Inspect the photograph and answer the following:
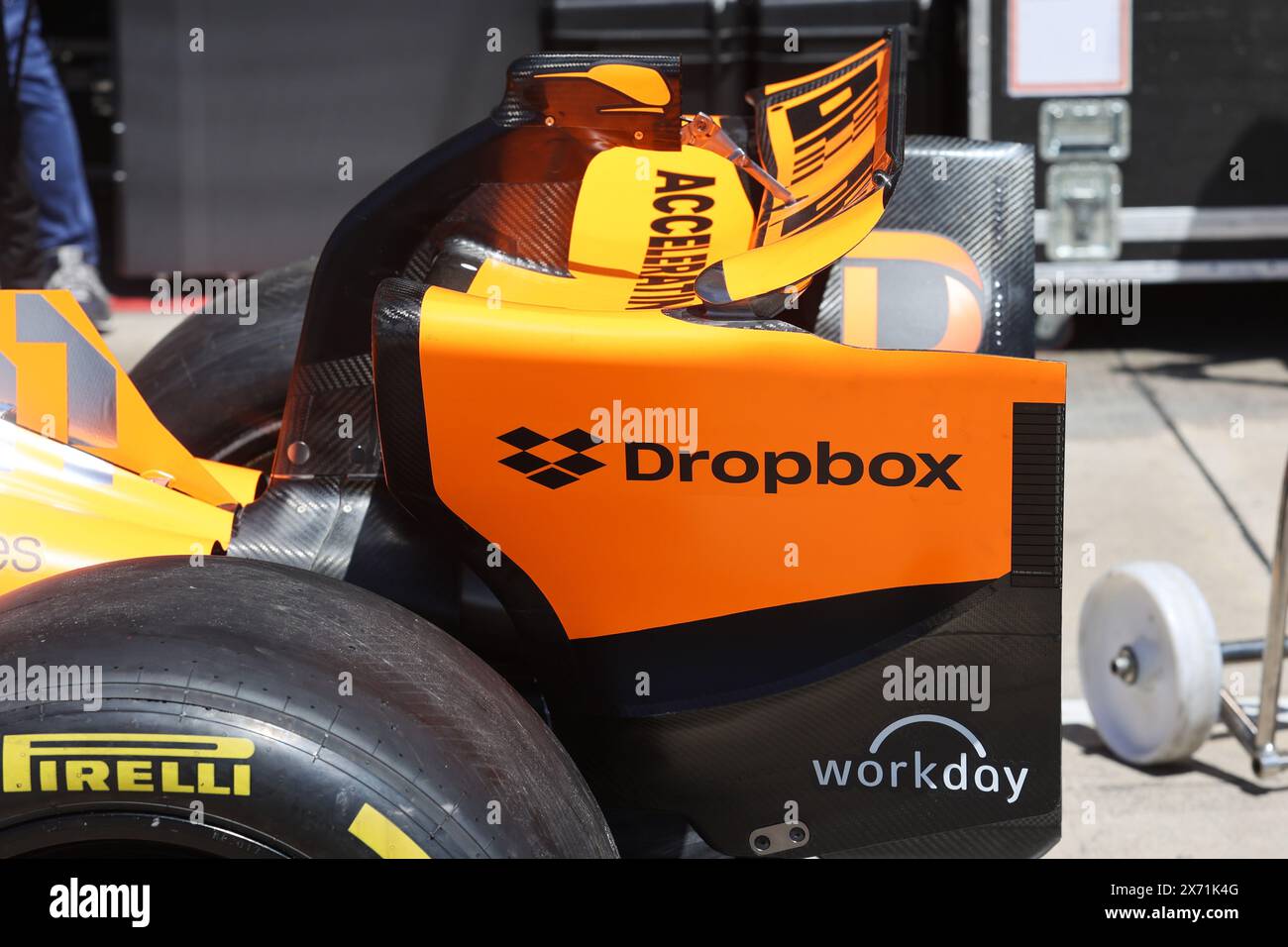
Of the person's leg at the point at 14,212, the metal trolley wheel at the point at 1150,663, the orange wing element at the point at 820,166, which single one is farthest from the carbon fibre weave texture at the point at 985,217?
the person's leg at the point at 14,212

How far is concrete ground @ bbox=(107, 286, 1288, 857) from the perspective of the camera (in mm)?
2729

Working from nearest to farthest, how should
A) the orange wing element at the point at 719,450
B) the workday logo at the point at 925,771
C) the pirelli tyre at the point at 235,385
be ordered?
the orange wing element at the point at 719,450, the workday logo at the point at 925,771, the pirelli tyre at the point at 235,385

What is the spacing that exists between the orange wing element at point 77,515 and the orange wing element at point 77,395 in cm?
4

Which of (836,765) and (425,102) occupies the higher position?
(425,102)

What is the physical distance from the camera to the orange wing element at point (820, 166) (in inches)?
63.8

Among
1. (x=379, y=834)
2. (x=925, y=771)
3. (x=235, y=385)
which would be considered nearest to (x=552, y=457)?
(x=379, y=834)

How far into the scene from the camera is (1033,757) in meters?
1.69

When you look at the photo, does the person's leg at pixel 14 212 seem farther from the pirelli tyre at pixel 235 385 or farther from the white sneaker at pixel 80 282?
the pirelli tyre at pixel 235 385

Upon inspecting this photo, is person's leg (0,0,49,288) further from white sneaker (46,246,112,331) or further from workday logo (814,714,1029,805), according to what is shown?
workday logo (814,714,1029,805)

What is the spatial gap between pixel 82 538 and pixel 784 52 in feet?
15.0
